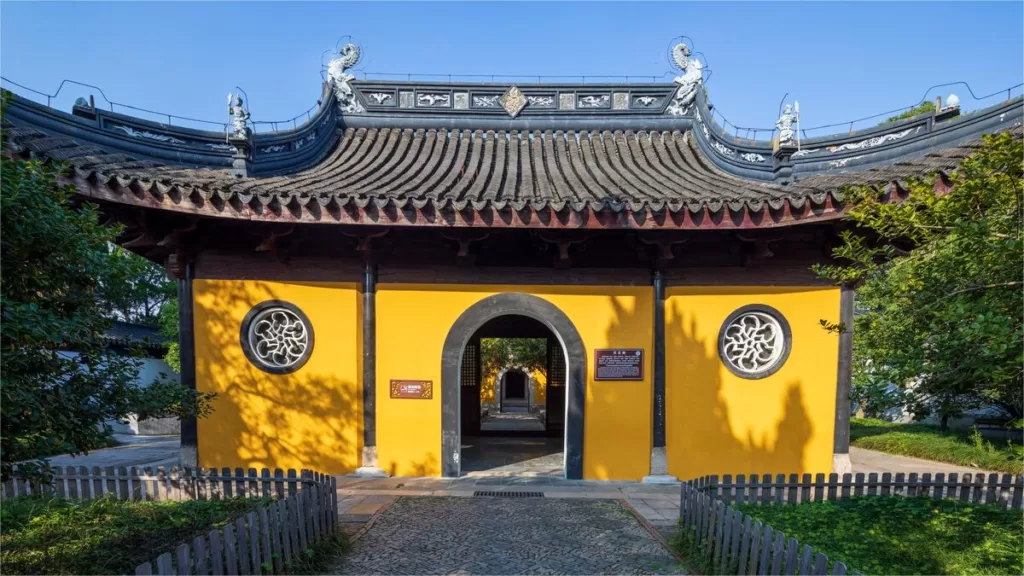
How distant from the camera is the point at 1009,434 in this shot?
13.0 m

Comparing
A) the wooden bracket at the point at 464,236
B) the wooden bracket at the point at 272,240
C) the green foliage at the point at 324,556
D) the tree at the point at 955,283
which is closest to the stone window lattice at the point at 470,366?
the wooden bracket at the point at 464,236

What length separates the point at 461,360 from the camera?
A: 6957 mm

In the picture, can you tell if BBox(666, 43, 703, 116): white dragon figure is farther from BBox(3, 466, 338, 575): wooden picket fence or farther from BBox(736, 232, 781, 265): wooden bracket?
BBox(3, 466, 338, 575): wooden picket fence

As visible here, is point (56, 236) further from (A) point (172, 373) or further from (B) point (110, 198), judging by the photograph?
(A) point (172, 373)

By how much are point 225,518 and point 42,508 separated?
87.8 inches

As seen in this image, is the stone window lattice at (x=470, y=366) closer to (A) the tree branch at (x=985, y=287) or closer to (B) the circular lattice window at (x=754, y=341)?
(B) the circular lattice window at (x=754, y=341)

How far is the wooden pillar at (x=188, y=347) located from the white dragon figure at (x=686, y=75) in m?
9.45

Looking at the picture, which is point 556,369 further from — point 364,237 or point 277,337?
point 277,337

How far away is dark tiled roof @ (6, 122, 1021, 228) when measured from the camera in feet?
18.1

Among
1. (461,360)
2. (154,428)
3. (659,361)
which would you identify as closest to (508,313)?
(461,360)

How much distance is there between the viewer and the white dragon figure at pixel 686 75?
30.6ft

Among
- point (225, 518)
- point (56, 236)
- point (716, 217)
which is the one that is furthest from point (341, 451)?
point (716, 217)

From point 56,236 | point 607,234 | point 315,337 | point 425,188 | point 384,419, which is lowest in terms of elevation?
point 384,419

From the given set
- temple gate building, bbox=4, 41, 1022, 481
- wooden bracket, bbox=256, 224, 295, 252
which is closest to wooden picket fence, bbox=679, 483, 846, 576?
temple gate building, bbox=4, 41, 1022, 481
